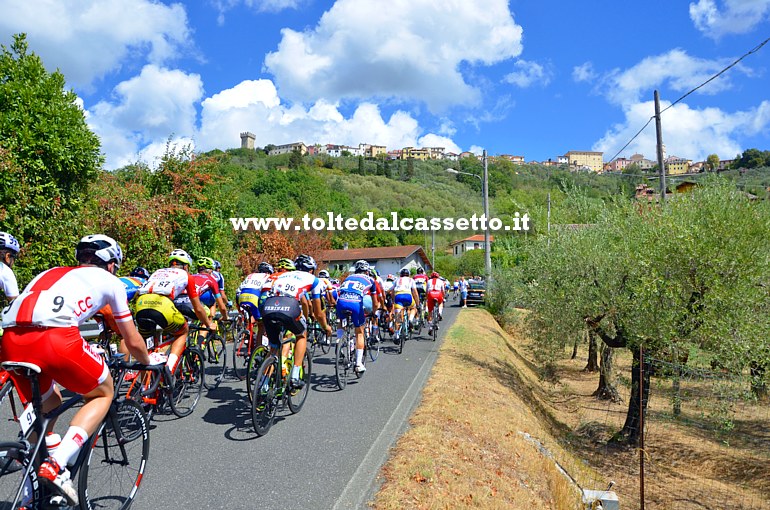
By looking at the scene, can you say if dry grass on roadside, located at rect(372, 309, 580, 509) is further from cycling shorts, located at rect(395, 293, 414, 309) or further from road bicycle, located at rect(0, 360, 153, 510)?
cycling shorts, located at rect(395, 293, 414, 309)

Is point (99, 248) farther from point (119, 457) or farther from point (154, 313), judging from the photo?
point (154, 313)

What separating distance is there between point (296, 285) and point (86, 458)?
3493 mm

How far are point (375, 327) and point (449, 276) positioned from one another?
61573 mm

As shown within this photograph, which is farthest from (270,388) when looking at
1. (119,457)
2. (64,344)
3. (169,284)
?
(64,344)

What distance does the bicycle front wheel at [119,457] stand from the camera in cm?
365

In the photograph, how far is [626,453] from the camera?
10.8 metres

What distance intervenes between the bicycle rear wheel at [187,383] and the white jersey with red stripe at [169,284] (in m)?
0.99

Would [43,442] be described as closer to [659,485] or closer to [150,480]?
[150,480]

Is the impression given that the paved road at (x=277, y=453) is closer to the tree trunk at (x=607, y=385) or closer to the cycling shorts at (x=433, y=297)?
the cycling shorts at (x=433, y=297)

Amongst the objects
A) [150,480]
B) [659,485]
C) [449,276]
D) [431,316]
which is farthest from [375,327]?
[449,276]

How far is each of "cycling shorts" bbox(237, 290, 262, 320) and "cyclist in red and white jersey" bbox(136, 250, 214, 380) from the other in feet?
8.59

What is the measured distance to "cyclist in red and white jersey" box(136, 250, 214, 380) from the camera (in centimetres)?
585

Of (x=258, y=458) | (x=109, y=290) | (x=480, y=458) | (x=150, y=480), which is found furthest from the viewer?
(x=480, y=458)

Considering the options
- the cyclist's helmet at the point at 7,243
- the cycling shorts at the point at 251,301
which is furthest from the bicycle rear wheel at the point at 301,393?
the cyclist's helmet at the point at 7,243
